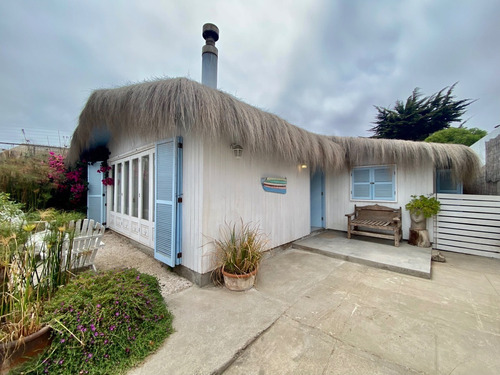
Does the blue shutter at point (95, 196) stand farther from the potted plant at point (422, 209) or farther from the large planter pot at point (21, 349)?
the potted plant at point (422, 209)

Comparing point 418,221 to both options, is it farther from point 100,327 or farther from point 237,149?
point 100,327

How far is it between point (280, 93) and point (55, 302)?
10429 mm

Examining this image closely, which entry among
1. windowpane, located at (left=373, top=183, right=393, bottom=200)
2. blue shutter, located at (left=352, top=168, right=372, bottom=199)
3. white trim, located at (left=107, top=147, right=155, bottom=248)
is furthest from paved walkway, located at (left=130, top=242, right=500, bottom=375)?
blue shutter, located at (left=352, top=168, right=372, bottom=199)

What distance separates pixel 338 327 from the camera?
1934mm

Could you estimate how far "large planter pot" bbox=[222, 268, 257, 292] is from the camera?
2.59 m

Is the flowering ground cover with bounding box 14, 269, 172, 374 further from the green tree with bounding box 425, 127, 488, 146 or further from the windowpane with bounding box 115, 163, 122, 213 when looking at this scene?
the green tree with bounding box 425, 127, 488, 146

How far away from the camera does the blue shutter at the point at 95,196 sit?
5.62 metres

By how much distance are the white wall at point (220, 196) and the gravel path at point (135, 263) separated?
0.32 meters

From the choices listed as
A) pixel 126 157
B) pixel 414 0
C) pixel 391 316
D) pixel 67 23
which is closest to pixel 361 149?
pixel 414 0

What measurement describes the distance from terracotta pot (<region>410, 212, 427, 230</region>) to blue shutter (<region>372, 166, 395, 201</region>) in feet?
2.23

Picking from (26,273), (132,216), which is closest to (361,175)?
(132,216)

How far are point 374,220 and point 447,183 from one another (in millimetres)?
2441

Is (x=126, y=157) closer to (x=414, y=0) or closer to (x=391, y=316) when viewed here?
(x=391, y=316)

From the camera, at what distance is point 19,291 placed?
149cm
